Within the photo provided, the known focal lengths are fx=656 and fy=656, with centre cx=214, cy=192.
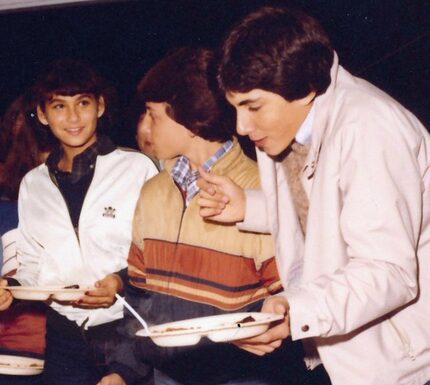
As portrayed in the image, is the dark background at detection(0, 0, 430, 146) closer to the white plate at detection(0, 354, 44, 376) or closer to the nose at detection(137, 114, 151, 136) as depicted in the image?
the nose at detection(137, 114, 151, 136)

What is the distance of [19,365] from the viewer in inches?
Result: 83.0

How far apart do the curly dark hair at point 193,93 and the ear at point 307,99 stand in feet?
1.32

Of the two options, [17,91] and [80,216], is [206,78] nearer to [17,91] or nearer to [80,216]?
[80,216]

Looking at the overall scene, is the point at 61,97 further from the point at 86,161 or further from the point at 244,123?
the point at 244,123

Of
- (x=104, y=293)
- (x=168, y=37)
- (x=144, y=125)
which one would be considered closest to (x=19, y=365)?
(x=104, y=293)

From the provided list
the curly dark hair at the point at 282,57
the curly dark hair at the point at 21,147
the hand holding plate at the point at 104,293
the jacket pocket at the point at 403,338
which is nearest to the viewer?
the jacket pocket at the point at 403,338

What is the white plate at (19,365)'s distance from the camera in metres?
2.09

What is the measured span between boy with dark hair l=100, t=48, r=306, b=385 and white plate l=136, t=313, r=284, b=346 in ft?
1.51

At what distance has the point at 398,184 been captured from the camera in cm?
125

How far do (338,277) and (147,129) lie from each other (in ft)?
4.57

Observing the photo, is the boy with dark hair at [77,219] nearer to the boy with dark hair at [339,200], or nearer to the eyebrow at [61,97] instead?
the eyebrow at [61,97]

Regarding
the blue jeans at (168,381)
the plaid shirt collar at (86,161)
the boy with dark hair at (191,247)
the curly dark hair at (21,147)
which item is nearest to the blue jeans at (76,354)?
the boy with dark hair at (191,247)

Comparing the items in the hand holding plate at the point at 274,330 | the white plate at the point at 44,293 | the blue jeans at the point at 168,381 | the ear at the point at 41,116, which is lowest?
the blue jeans at the point at 168,381

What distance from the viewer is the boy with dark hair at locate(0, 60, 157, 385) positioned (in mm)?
2139
